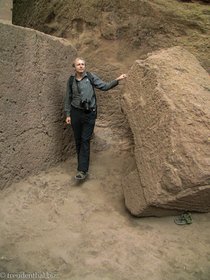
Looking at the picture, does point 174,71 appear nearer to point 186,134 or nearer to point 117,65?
point 186,134

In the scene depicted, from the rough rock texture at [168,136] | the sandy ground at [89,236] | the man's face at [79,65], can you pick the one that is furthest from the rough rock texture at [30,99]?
the rough rock texture at [168,136]

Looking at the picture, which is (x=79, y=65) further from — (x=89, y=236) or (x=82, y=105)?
(x=89, y=236)

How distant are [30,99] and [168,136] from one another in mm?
1522

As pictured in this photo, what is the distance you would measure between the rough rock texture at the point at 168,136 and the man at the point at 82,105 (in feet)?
1.24

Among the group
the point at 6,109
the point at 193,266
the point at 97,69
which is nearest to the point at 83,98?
the point at 6,109

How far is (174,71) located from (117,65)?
1.39 m

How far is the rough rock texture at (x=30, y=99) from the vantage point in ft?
12.2

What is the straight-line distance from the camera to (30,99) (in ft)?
13.0

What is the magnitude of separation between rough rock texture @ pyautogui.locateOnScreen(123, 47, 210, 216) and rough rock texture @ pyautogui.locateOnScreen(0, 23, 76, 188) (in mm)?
865

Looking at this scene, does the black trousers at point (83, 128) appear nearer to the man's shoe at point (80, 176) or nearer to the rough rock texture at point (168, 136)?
the man's shoe at point (80, 176)

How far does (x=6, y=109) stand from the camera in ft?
12.3

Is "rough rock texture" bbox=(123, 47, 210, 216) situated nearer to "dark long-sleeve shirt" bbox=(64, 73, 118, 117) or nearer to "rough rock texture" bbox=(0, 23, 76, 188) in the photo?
"dark long-sleeve shirt" bbox=(64, 73, 118, 117)

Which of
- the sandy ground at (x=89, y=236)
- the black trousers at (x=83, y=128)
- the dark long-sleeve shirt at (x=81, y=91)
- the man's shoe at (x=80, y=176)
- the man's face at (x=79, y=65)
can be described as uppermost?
the man's face at (x=79, y=65)

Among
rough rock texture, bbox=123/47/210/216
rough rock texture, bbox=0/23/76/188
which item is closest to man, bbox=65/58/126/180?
rough rock texture, bbox=0/23/76/188
